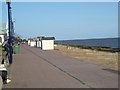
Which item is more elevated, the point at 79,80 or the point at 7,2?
the point at 7,2

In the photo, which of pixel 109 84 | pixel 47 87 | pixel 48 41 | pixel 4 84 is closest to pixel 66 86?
pixel 47 87

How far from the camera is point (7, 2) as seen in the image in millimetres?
25047

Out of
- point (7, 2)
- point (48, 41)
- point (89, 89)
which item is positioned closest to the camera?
point (89, 89)

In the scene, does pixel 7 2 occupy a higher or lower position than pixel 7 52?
higher

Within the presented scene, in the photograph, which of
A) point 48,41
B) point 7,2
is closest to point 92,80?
point 7,2

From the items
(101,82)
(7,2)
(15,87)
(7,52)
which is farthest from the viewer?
(7,52)

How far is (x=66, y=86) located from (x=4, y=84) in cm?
264

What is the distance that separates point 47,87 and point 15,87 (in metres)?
1.22

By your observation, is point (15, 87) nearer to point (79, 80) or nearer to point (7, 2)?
point (79, 80)

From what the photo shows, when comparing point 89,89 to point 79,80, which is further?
point 79,80

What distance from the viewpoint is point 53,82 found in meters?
15.2

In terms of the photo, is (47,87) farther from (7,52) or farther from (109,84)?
(7,52)

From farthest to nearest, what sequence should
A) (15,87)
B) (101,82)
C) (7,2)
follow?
(7,2) → (101,82) → (15,87)

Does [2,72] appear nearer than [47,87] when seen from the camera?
No
